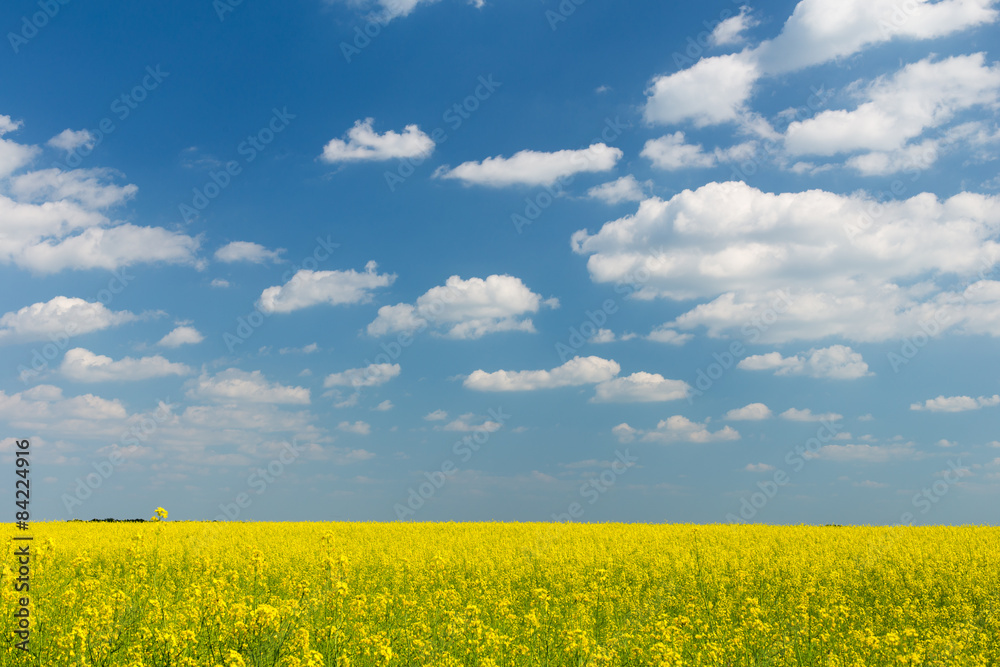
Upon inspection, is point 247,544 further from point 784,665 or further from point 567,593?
point 784,665

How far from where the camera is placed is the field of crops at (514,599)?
7.71 m

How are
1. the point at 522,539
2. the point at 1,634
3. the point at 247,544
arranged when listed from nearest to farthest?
1. the point at 1,634
2. the point at 247,544
3. the point at 522,539

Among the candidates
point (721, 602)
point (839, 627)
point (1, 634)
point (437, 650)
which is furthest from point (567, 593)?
point (1, 634)

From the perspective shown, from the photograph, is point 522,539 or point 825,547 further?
point 522,539

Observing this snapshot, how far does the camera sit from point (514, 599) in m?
13.0

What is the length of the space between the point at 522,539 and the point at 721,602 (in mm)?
10009

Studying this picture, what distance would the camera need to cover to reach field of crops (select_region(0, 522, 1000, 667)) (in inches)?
303

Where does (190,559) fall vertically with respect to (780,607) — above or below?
above

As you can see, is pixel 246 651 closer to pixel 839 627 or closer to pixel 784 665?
pixel 784 665

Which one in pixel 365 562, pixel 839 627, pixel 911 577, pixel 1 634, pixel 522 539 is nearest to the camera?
pixel 1 634

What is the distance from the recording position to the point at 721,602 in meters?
12.9

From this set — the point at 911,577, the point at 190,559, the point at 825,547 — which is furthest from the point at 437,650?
the point at 825,547

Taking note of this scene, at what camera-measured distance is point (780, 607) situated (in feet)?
43.2

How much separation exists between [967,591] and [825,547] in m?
5.61
